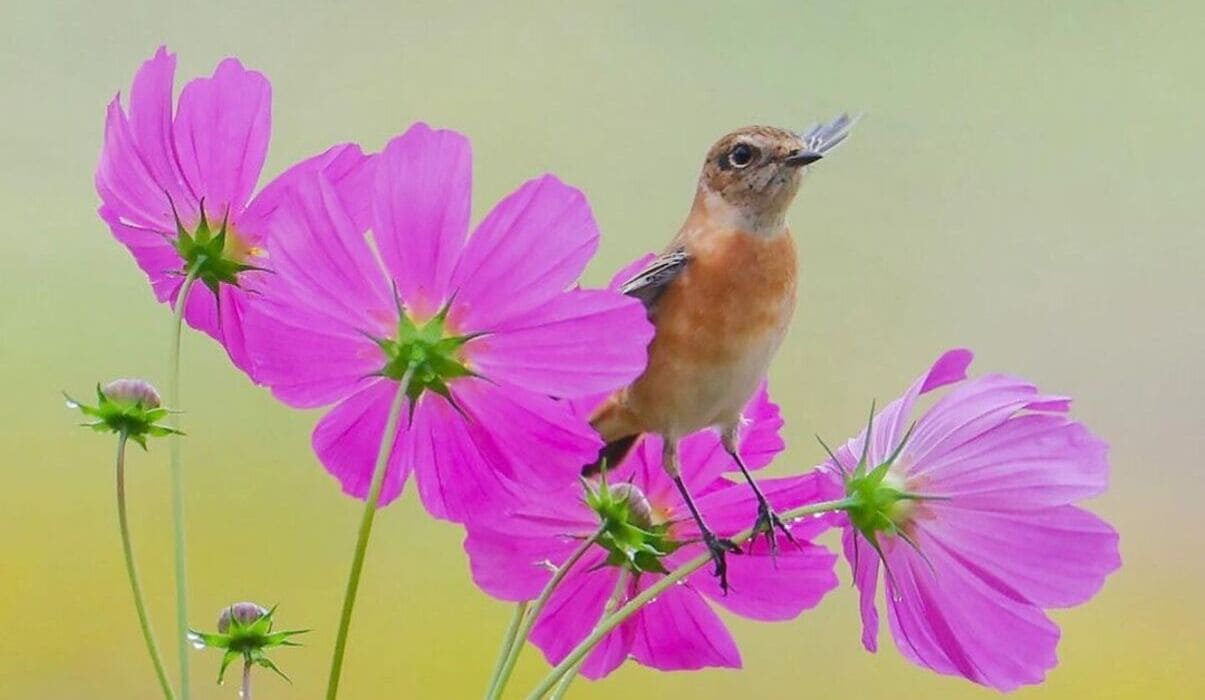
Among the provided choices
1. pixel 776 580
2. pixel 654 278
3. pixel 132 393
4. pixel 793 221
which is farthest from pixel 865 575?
pixel 793 221

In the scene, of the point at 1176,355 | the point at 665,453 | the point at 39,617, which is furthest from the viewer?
the point at 1176,355

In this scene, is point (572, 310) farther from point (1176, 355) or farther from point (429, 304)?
point (1176, 355)

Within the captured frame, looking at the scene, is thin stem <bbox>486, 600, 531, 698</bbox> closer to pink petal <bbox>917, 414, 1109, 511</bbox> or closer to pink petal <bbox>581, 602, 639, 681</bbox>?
pink petal <bbox>581, 602, 639, 681</bbox>

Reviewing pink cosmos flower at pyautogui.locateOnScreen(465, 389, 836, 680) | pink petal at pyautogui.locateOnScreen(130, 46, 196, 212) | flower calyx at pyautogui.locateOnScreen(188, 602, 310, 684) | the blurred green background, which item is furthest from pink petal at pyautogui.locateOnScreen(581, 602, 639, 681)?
the blurred green background

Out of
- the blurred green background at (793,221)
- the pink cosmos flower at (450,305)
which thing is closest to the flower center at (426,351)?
the pink cosmos flower at (450,305)

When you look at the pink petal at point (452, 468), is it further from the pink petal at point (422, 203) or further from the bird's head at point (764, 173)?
the bird's head at point (764, 173)

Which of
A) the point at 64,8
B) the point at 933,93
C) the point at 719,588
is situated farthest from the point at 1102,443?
the point at 64,8

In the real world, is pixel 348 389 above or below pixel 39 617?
below
